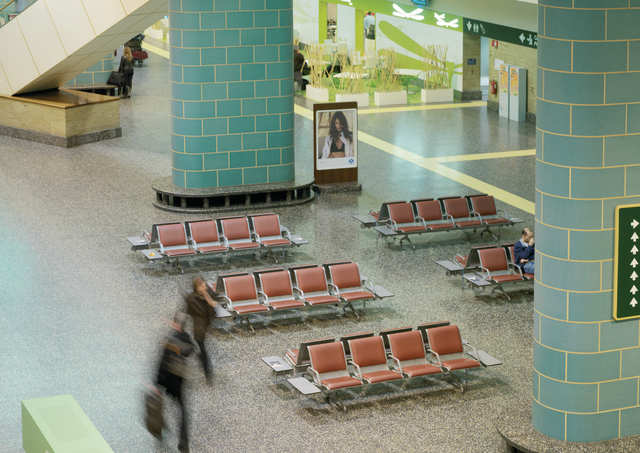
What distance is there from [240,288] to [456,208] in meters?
5.49

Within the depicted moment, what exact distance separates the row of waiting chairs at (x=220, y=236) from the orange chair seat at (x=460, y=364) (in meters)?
5.30

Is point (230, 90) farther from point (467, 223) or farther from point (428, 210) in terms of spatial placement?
point (467, 223)

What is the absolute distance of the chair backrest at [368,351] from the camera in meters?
12.5

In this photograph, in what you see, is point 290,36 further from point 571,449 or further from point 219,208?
point 571,449

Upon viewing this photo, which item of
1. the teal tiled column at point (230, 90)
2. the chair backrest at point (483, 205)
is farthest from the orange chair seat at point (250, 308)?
the teal tiled column at point (230, 90)

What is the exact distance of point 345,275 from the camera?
15.2 metres

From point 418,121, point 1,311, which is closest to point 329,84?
point 418,121

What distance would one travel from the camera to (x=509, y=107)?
1174 inches

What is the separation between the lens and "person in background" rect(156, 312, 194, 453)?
10578mm

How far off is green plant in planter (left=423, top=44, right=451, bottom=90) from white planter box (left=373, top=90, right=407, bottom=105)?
0.82 meters

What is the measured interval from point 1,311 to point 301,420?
5345 mm

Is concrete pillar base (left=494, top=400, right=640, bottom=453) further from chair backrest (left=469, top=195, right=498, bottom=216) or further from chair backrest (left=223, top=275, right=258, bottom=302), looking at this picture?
chair backrest (left=469, top=195, right=498, bottom=216)

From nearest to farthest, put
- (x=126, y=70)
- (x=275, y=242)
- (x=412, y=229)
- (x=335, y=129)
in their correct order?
(x=275, y=242)
(x=412, y=229)
(x=335, y=129)
(x=126, y=70)

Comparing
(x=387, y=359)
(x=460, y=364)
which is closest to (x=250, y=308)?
(x=387, y=359)
